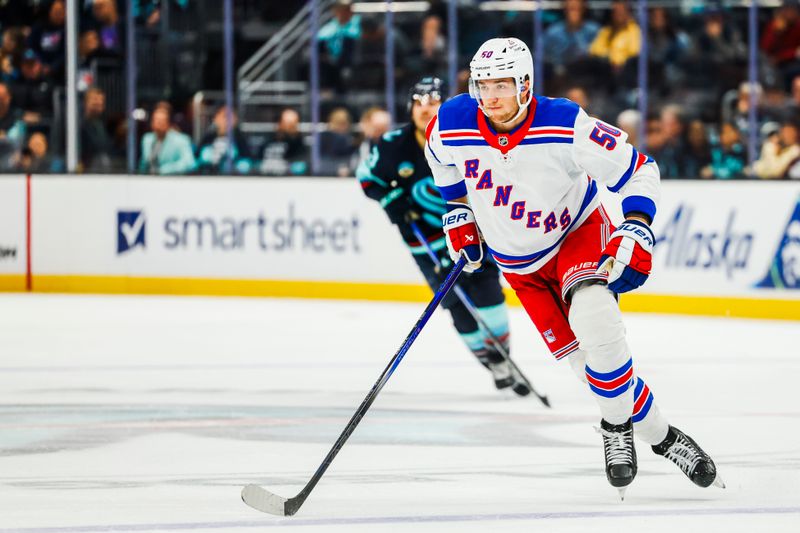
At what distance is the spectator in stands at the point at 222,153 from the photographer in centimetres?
1069

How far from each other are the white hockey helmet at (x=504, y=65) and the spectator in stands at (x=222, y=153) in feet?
22.7

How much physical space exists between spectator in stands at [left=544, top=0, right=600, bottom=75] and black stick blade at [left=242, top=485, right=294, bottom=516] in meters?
7.50

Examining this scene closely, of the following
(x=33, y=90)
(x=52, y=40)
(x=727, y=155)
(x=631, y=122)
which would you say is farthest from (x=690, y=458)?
(x=52, y=40)

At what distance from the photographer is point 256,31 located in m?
11.2

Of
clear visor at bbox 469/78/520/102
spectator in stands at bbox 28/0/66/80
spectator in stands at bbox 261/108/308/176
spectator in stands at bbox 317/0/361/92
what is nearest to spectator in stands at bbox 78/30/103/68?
spectator in stands at bbox 28/0/66/80

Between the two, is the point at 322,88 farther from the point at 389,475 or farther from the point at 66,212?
the point at 389,475

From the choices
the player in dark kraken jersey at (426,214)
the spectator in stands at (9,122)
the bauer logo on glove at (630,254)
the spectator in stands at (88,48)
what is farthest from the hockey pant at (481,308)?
the spectator in stands at (9,122)

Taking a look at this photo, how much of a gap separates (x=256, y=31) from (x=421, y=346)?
450 centimetres

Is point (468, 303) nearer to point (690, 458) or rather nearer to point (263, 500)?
point (690, 458)

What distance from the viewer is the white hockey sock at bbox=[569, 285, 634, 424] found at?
372 centimetres

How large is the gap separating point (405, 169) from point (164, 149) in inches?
200

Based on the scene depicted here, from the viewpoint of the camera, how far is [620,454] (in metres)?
3.73

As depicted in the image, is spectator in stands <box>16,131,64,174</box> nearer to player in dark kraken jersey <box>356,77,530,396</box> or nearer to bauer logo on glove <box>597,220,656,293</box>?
player in dark kraken jersey <box>356,77,530,396</box>

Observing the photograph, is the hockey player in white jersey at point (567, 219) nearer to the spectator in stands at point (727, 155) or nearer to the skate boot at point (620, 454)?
the skate boot at point (620, 454)
